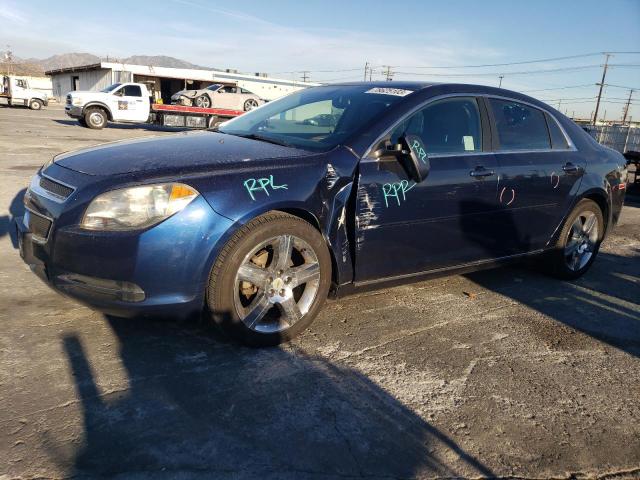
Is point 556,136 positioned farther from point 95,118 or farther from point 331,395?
point 95,118

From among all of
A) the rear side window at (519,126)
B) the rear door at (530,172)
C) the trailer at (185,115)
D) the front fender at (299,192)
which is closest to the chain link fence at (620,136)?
the trailer at (185,115)

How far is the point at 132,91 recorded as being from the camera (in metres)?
21.5

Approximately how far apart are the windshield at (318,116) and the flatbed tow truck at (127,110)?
652 inches

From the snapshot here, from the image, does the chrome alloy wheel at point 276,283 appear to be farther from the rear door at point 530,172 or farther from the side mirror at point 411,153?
the rear door at point 530,172

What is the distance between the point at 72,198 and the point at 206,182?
71cm

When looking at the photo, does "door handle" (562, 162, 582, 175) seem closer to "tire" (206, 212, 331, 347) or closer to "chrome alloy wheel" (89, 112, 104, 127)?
"tire" (206, 212, 331, 347)

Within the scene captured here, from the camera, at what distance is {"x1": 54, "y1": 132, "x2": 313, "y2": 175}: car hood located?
2.91 meters

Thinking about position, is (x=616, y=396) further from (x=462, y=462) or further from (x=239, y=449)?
(x=239, y=449)

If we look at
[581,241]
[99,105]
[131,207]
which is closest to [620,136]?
[99,105]

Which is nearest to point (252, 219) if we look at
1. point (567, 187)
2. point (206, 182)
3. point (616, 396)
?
point (206, 182)

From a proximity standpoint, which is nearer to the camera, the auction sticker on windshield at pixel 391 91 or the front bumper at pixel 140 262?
the front bumper at pixel 140 262

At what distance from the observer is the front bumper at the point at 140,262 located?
2691 millimetres

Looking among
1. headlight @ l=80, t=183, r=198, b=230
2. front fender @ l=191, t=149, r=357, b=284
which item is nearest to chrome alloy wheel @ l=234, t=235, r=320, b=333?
front fender @ l=191, t=149, r=357, b=284

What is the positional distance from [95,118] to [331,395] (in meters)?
20.7
